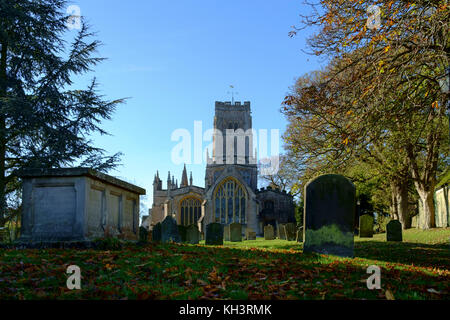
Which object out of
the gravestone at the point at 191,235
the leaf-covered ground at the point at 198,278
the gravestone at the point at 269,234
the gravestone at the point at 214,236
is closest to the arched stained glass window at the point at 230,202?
the gravestone at the point at 269,234

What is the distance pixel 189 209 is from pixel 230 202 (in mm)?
7378

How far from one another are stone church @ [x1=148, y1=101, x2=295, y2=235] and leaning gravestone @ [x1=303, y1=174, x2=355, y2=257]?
34951 millimetres

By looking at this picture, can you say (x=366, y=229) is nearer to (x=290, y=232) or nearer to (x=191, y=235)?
(x=290, y=232)

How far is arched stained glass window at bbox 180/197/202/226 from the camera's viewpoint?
5100 cm

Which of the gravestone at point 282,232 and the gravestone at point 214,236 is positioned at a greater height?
the gravestone at point 214,236

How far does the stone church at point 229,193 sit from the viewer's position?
45.7 meters

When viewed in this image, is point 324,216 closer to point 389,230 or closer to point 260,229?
point 389,230

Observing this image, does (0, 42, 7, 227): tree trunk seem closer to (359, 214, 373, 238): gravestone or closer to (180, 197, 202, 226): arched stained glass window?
(359, 214, 373, 238): gravestone

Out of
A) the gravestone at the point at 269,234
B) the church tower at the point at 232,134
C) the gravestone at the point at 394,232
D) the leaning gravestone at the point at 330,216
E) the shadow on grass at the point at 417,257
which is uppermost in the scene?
the church tower at the point at 232,134

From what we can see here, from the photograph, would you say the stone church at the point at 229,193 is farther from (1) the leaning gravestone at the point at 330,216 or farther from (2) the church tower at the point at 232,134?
(1) the leaning gravestone at the point at 330,216

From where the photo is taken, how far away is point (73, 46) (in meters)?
16.4

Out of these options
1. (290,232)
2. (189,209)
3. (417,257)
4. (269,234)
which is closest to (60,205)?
(417,257)

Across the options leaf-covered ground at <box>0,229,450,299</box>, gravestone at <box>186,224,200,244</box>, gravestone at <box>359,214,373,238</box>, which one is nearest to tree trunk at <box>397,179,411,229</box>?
gravestone at <box>359,214,373,238</box>

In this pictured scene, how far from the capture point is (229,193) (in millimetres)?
46469
